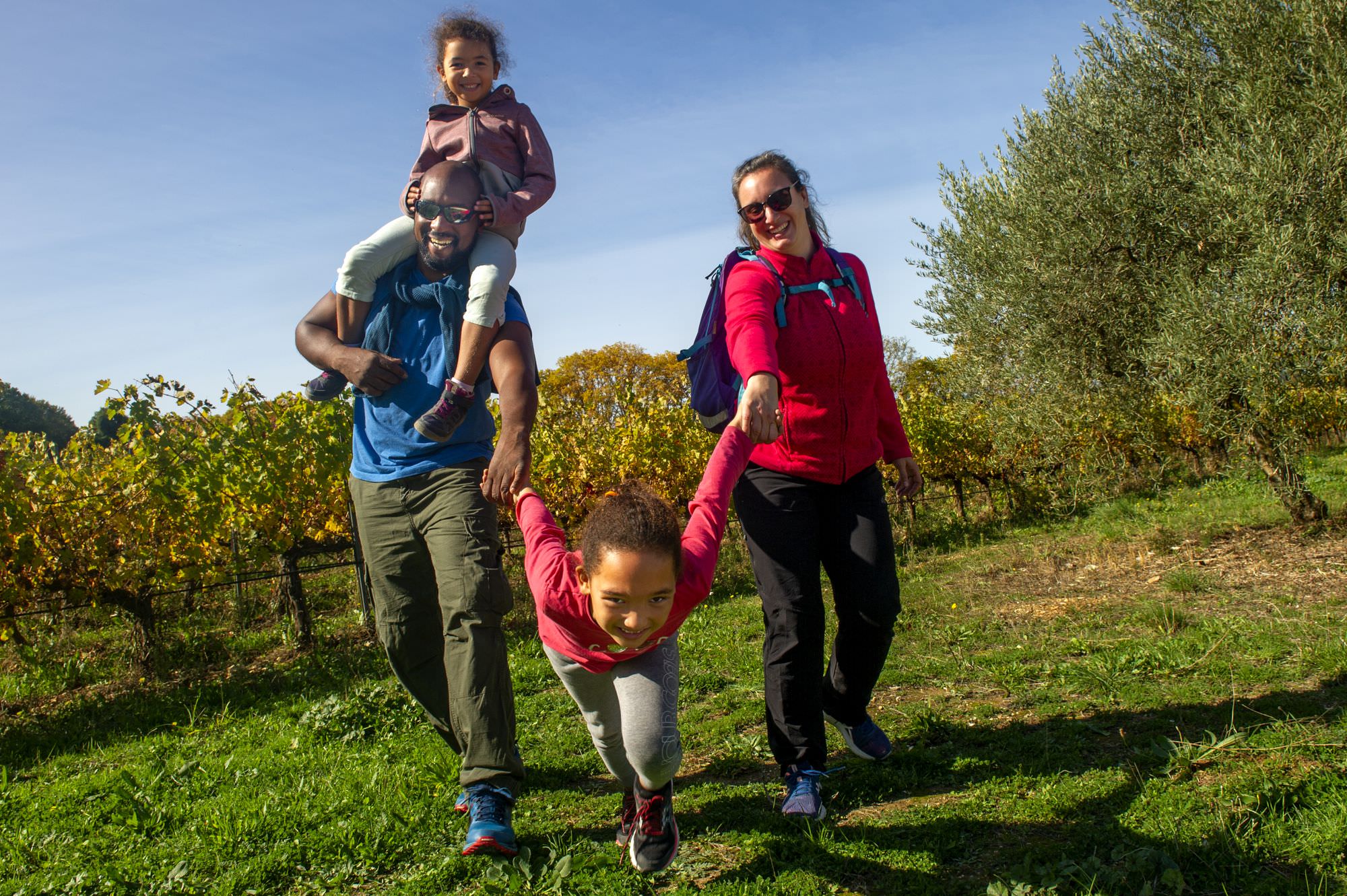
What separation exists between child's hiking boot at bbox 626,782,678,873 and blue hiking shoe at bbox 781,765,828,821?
0.48 m

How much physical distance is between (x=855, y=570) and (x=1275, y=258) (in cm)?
513

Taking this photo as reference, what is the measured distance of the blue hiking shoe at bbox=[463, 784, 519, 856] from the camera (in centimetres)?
257

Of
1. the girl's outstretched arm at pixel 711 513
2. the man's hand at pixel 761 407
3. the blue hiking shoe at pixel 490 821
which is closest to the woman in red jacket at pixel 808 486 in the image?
the man's hand at pixel 761 407

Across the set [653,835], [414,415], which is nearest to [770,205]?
[414,415]

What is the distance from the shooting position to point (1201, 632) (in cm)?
449

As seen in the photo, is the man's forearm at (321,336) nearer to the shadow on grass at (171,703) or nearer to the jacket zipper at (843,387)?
the jacket zipper at (843,387)

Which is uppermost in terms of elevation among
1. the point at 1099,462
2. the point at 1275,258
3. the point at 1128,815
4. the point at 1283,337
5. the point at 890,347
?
the point at 890,347

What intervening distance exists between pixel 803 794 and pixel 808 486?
3.28 ft

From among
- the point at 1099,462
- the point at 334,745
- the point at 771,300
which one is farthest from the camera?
the point at 1099,462

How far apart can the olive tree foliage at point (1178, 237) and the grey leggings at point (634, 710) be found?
602cm

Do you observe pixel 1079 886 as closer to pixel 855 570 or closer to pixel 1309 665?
pixel 855 570

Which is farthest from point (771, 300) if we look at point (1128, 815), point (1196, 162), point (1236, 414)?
point (1236, 414)

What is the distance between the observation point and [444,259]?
306cm

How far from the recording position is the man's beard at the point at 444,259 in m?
3.06
